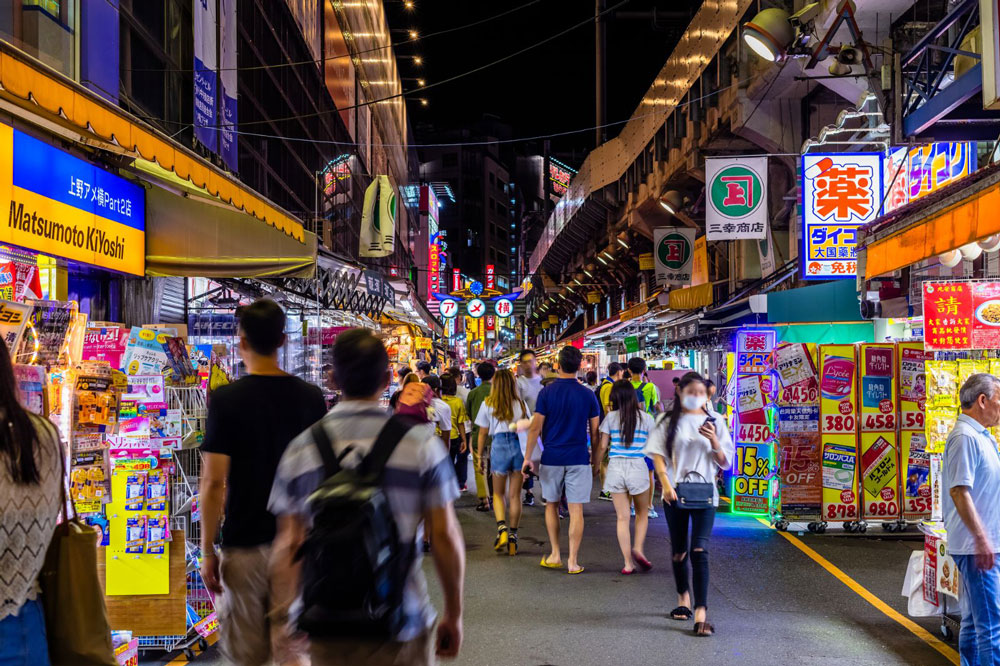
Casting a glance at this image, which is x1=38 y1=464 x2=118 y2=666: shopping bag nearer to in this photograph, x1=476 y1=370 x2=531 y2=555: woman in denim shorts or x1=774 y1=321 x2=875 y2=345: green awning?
x1=476 y1=370 x2=531 y2=555: woman in denim shorts

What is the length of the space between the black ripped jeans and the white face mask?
740 millimetres

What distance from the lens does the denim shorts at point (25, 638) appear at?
289 centimetres

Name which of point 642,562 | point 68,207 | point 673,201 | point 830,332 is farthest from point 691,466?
point 673,201

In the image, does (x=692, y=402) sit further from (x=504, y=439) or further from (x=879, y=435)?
(x=879, y=435)

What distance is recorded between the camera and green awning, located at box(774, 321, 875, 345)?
45.6ft

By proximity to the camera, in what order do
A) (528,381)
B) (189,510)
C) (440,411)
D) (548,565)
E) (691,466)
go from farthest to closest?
(528,381)
(440,411)
(548,565)
(691,466)
(189,510)

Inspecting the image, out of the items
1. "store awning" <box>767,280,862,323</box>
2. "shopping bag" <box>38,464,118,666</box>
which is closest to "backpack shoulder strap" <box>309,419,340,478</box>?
"shopping bag" <box>38,464,118,666</box>

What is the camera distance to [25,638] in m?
2.95

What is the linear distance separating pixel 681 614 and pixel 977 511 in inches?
98.3

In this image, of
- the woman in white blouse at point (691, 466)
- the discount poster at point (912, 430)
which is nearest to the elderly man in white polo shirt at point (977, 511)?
the woman in white blouse at point (691, 466)

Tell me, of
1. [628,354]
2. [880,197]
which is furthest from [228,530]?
[628,354]

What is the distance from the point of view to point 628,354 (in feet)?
99.8

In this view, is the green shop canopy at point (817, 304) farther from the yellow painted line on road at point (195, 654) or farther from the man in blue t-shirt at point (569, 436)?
the yellow painted line on road at point (195, 654)

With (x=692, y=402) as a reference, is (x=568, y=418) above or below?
below
